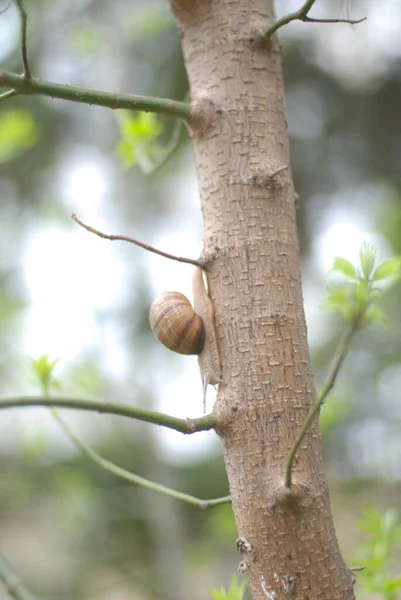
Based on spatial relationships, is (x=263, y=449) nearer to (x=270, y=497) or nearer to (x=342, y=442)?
(x=270, y=497)

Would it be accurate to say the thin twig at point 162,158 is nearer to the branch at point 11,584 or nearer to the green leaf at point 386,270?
the green leaf at point 386,270

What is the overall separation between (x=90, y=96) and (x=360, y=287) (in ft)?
2.06

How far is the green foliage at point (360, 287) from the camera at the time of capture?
755 mm

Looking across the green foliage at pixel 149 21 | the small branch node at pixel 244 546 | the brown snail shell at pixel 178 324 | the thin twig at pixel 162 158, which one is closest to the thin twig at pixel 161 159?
the thin twig at pixel 162 158

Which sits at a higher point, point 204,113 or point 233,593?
point 204,113

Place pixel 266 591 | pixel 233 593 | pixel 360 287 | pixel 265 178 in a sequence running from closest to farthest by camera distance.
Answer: pixel 360 287 < pixel 266 591 < pixel 265 178 < pixel 233 593

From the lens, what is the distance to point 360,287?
2.53 feet

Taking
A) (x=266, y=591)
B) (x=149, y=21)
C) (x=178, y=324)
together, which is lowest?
(x=266, y=591)

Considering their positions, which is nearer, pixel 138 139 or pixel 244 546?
pixel 244 546

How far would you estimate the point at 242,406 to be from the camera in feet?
3.63

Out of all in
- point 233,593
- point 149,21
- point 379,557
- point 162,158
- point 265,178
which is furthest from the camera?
point 149,21

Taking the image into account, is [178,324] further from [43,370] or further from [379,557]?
[379,557]

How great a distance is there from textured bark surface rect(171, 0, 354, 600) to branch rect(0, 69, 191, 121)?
0.06 metres

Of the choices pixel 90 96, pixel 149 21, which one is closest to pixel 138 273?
pixel 149 21
